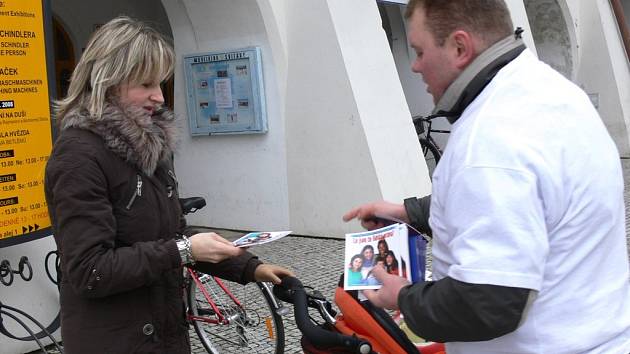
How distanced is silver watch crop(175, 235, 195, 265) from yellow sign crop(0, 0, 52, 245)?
216 cm

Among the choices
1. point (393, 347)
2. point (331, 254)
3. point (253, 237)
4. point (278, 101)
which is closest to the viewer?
point (393, 347)

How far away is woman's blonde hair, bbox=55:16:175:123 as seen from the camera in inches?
77.6

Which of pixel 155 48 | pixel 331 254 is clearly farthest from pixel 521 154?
pixel 331 254

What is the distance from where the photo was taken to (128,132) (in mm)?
1971

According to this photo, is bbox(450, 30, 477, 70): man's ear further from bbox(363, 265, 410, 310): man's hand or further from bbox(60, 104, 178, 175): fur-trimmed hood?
bbox(60, 104, 178, 175): fur-trimmed hood

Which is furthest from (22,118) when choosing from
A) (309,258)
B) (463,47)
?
(309,258)

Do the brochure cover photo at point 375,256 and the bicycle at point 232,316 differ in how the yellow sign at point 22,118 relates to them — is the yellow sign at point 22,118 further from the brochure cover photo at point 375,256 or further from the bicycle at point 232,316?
the brochure cover photo at point 375,256

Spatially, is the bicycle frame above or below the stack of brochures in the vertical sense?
below

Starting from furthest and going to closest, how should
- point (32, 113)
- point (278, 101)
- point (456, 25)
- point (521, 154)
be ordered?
1. point (278, 101)
2. point (32, 113)
3. point (456, 25)
4. point (521, 154)

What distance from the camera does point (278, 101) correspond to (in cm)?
730

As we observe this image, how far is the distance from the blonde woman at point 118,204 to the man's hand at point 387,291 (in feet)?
1.83

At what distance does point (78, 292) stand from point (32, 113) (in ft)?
7.46

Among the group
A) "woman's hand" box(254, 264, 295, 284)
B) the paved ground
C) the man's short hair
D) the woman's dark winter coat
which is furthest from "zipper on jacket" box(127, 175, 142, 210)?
the paved ground

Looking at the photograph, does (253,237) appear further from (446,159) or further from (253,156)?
(253,156)
